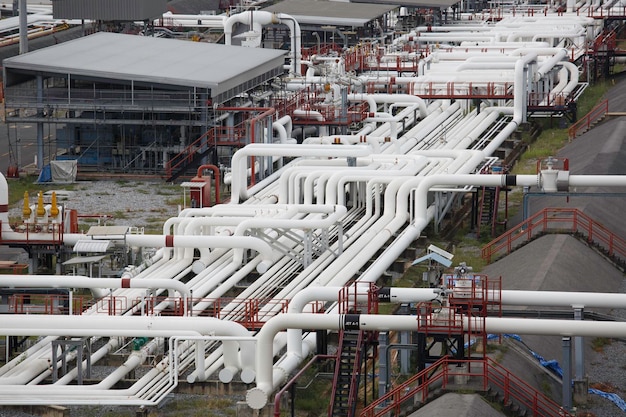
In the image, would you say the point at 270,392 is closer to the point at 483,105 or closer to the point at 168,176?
the point at 168,176

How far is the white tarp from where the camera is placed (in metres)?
63.2

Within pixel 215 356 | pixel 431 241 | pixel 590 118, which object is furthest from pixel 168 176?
pixel 215 356

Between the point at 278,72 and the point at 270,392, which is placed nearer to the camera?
the point at 270,392

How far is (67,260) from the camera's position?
46594 mm

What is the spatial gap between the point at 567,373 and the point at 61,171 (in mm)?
31535

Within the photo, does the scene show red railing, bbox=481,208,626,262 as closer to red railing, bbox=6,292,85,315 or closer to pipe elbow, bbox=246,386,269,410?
red railing, bbox=6,292,85,315

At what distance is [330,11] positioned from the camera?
100125 mm

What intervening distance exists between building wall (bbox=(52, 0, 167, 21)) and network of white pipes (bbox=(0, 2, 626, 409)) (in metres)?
5.95

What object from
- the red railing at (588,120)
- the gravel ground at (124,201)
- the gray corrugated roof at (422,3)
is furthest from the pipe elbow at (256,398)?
the gray corrugated roof at (422,3)

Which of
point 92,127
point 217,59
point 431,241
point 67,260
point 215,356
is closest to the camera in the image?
point 215,356

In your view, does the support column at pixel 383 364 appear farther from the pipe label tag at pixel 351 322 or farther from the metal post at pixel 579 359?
the metal post at pixel 579 359

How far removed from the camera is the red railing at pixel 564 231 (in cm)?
4997

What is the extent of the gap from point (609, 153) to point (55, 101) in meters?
21.5

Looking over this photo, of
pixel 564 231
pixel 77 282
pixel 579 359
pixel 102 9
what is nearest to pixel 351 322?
pixel 579 359
